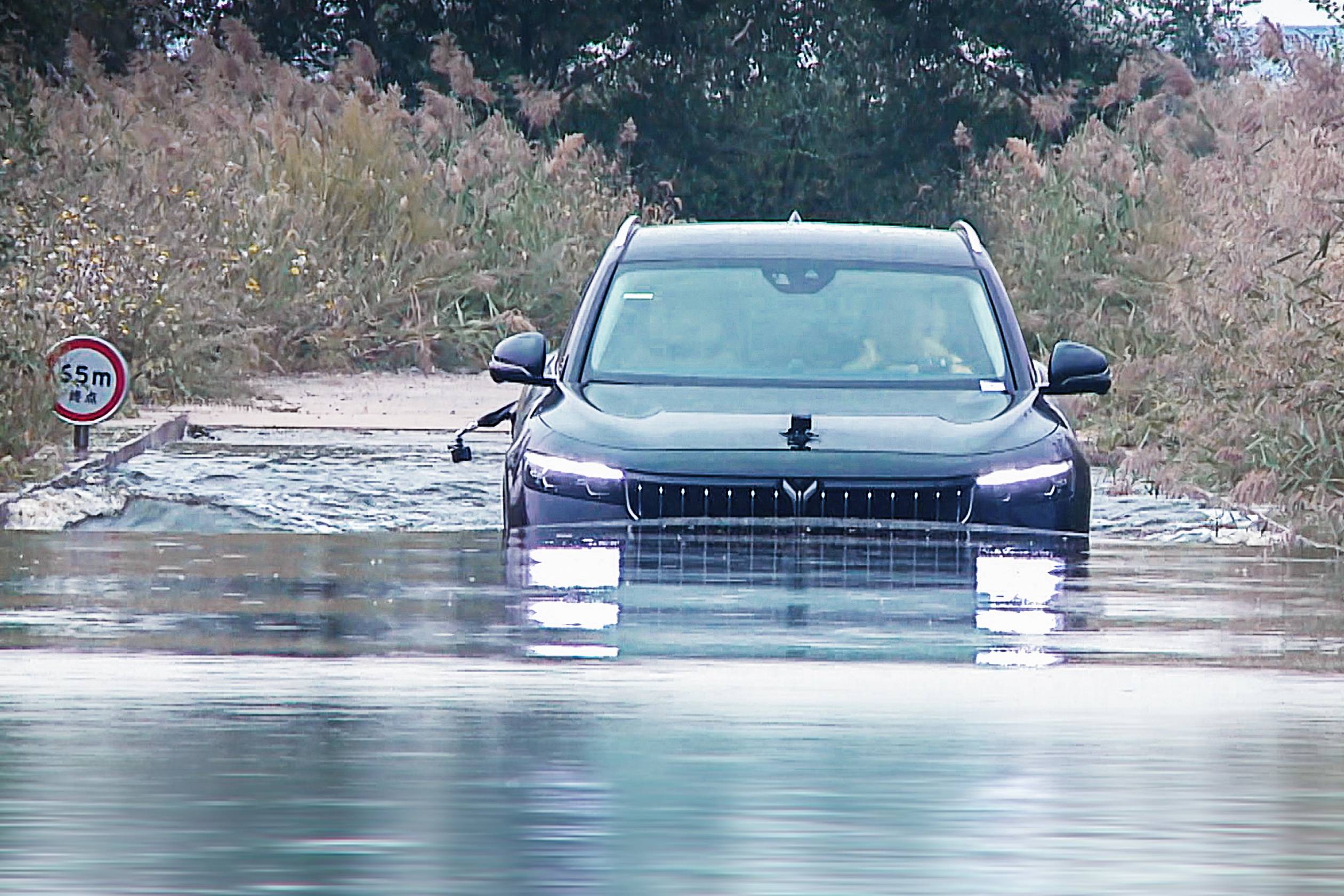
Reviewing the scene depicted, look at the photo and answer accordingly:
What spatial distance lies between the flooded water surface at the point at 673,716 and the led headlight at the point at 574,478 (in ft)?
0.46

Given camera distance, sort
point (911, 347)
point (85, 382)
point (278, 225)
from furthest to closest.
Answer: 1. point (278, 225)
2. point (85, 382)
3. point (911, 347)

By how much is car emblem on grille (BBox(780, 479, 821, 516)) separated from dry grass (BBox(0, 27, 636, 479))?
384 inches

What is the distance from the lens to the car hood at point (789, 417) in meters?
11.3

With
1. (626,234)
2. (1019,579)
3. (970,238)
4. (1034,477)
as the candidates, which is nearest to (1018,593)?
(1019,579)

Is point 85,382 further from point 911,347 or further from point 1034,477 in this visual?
point 1034,477

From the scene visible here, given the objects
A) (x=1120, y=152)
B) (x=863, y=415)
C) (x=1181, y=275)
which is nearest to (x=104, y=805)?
(x=863, y=415)

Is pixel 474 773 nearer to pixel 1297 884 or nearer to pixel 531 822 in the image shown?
pixel 531 822

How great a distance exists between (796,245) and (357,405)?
1175 cm

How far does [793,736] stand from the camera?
26.5 feet

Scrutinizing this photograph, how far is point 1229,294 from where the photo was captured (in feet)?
59.8

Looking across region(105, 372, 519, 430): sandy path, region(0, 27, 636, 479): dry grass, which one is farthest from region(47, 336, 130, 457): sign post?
region(105, 372, 519, 430): sandy path

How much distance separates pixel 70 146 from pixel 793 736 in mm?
20673

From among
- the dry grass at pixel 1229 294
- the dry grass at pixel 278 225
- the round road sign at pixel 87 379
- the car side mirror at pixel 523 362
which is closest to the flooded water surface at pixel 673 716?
the car side mirror at pixel 523 362

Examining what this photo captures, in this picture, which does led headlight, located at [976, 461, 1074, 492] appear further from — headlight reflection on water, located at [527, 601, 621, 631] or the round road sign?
the round road sign
